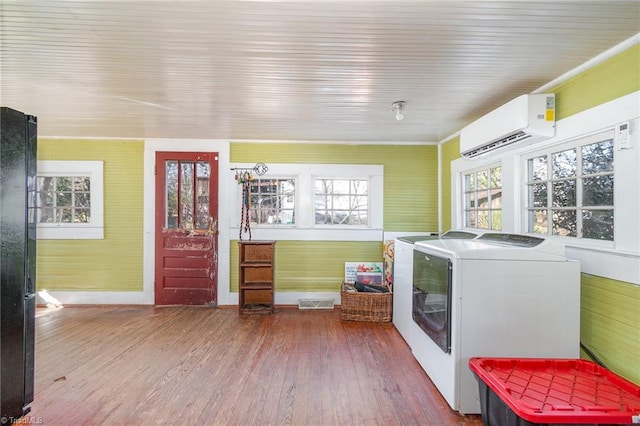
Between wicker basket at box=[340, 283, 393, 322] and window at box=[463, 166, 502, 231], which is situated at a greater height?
window at box=[463, 166, 502, 231]

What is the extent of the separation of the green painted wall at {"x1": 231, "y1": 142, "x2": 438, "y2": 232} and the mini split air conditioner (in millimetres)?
1538

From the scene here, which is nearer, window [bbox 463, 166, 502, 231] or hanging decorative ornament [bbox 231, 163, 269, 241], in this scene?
window [bbox 463, 166, 502, 231]

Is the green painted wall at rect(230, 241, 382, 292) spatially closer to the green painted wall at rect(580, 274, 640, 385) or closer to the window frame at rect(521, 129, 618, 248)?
the window frame at rect(521, 129, 618, 248)

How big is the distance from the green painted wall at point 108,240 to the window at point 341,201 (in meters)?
2.58

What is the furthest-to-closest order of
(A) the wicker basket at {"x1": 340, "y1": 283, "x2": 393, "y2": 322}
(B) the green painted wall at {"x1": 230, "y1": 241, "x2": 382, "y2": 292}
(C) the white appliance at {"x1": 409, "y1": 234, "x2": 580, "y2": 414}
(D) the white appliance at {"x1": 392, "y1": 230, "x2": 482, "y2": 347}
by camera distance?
(B) the green painted wall at {"x1": 230, "y1": 241, "x2": 382, "y2": 292} → (A) the wicker basket at {"x1": 340, "y1": 283, "x2": 393, "y2": 322} → (D) the white appliance at {"x1": 392, "y1": 230, "x2": 482, "y2": 347} → (C) the white appliance at {"x1": 409, "y1": 234, "x2": 580, "y2": 414}

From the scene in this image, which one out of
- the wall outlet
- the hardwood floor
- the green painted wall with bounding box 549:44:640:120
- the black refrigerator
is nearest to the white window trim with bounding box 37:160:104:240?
the hardwood floor

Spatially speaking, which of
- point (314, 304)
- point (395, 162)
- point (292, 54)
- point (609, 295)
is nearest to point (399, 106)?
point (292, 54)

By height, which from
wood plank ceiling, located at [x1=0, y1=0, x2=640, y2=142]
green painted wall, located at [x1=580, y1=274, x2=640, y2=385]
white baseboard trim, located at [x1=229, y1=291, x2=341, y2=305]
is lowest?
white baseboard trim, located at [x1=229, y1=291, x2=341, y2=305]

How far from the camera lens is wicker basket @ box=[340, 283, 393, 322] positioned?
11.9 ft

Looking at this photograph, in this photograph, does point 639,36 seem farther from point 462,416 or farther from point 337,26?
point 462,416

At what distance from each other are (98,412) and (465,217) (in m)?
4.07

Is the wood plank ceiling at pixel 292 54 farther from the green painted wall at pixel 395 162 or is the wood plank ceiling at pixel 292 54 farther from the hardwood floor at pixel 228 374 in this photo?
the hardwood floor at pixel 228 374

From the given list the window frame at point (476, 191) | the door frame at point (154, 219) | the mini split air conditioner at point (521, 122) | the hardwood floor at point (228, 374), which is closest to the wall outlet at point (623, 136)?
the mini split air conditioner at point (521, 122)

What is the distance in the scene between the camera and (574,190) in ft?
7.39
